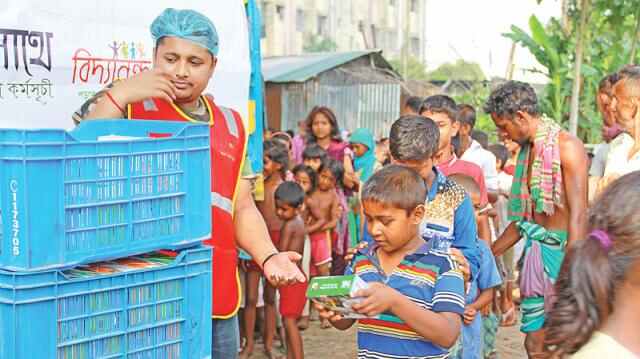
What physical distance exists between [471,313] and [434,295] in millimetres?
977

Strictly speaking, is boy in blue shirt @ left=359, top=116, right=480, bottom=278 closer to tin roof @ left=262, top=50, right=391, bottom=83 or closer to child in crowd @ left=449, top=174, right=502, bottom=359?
child in crowd @ left=449, top=174, right=502, bottom=359

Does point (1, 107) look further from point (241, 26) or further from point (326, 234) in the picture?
point (326, 234)

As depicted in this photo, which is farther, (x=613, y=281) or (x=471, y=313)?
(x=471, y=313)

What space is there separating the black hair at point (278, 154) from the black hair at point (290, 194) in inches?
23.2

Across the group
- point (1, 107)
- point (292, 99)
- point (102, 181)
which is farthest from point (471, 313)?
point (292, 99)

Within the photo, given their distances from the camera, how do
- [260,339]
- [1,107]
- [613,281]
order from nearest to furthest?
[613,281] → [1,107] → [260,339]

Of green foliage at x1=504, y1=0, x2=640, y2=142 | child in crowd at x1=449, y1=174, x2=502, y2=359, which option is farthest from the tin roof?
child in crowd at x1=449, y1=174, x2=502, y2=359

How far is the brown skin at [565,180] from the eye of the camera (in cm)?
421

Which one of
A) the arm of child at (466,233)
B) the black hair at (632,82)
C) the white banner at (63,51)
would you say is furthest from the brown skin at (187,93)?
the black hair at (632,82)

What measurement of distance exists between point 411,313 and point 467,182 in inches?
71.3

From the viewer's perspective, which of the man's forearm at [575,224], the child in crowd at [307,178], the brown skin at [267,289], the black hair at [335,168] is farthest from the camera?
the black hair at [335,168]

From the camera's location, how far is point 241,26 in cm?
527

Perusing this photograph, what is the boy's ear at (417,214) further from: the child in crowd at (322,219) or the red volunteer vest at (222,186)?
the child in crowd at (322,219)

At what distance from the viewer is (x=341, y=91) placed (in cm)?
1482
